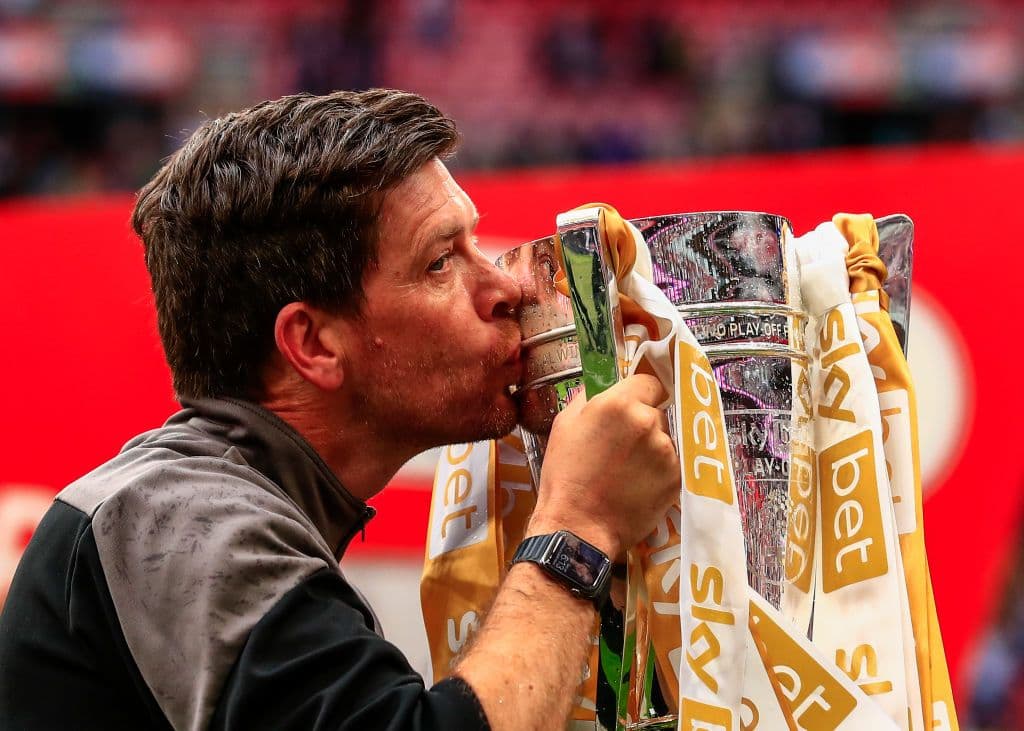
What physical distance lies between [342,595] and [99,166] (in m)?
6.36

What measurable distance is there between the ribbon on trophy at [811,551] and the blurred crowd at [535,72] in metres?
5.50

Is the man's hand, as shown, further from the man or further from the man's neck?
the man's neck

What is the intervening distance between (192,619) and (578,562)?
0.32 metres

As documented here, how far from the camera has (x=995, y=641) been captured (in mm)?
4164

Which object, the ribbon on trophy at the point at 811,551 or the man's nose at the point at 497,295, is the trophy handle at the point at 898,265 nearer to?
the ribbon on trophy at the point at 811,551

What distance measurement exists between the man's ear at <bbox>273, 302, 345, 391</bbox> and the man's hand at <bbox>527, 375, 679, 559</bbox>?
13.0 inches

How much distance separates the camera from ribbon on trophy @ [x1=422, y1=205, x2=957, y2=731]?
3.75ft

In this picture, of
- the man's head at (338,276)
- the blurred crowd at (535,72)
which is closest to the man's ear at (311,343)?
the man's head at (338,276)

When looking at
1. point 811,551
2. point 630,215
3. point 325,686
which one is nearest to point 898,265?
point 811,551

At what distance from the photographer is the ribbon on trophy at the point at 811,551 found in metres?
1.14

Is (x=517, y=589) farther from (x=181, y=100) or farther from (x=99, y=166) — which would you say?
(x=181, y=100)

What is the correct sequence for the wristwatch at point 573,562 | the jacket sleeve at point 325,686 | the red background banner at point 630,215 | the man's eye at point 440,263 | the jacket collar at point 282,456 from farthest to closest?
the red background banner at point 630,215 < the man's eye at point 440,263 < the jacket collar at point 282,456 < the wristwatch at point 573,562 < the jacket sleeve at point 325,686

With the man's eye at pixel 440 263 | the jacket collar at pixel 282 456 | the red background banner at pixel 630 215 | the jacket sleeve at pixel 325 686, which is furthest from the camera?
the red background banner at pixel 630 215

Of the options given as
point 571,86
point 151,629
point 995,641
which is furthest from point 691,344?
point 571,86
